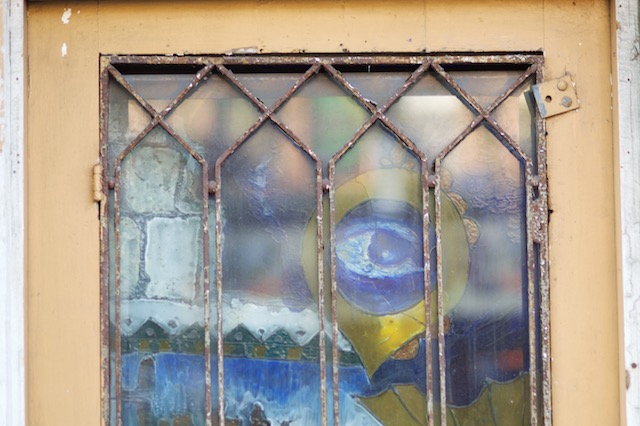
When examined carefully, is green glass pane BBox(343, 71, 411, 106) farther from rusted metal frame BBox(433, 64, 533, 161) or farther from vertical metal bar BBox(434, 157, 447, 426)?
vertical metal bar BBox(434, 157, 447, 426)

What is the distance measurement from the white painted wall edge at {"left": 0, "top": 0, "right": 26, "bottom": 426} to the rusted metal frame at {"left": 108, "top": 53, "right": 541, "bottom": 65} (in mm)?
231

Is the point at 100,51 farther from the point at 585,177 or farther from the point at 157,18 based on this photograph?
the point at 585,177

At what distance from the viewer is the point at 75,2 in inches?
69.1

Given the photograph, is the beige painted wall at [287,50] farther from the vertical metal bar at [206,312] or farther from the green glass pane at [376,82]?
the vertical metal bar at [206,312]

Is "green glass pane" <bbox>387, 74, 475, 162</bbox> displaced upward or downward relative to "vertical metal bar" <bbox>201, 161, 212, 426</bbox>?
upward

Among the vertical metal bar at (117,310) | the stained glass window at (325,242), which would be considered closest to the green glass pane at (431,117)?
the stained glass window at (325,242)

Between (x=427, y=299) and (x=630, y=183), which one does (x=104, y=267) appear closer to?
(x=427, y=299)

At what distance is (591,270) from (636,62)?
1.64 feet

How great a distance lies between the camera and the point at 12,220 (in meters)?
1.67

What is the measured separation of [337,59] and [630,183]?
0.75m

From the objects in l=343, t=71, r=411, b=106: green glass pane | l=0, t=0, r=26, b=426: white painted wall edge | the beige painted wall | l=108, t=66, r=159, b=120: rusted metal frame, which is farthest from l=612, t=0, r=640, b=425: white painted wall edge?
l=0, t=0, r=26, b=426: white painted wall edge

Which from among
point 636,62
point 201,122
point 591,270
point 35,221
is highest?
point 636,62

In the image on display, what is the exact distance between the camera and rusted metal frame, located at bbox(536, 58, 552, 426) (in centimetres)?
167

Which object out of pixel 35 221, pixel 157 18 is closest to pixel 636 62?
pixel 157 18
